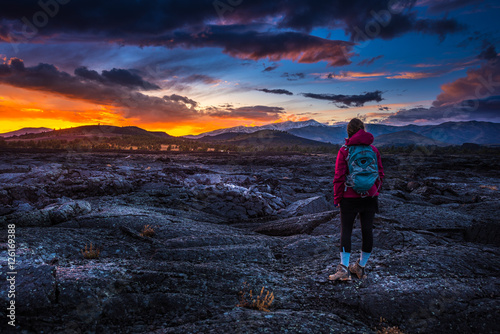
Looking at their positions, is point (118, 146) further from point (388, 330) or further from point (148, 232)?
point (388, 330)

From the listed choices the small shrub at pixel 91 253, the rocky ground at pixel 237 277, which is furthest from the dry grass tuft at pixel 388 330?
the small shrub at pixel 91 253

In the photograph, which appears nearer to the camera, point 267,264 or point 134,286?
point 134,286

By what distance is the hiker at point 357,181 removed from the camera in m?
4.62

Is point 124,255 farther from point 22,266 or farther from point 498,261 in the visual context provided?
point 498,261

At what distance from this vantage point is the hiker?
4621 millimetres

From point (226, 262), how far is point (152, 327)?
2.96 meters

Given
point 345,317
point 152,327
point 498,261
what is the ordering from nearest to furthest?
point 152,327 < point 345,317 < point 498,261

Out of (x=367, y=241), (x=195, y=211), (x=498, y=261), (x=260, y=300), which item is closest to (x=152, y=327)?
(x=260, y=300)

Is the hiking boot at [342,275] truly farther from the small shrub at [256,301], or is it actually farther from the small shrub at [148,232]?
the small shrub at [148,232]

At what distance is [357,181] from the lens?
459cm

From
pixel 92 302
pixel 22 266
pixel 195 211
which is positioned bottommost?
pixel 195 211

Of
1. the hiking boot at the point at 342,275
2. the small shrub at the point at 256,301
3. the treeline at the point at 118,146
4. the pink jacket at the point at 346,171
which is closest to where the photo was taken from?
the small shrub at the point at 256,301

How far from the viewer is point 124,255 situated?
6.75m

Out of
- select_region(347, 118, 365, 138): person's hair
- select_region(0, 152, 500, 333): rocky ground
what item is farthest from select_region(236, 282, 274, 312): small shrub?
select_region(347, 118, 365, 138): person's hair
